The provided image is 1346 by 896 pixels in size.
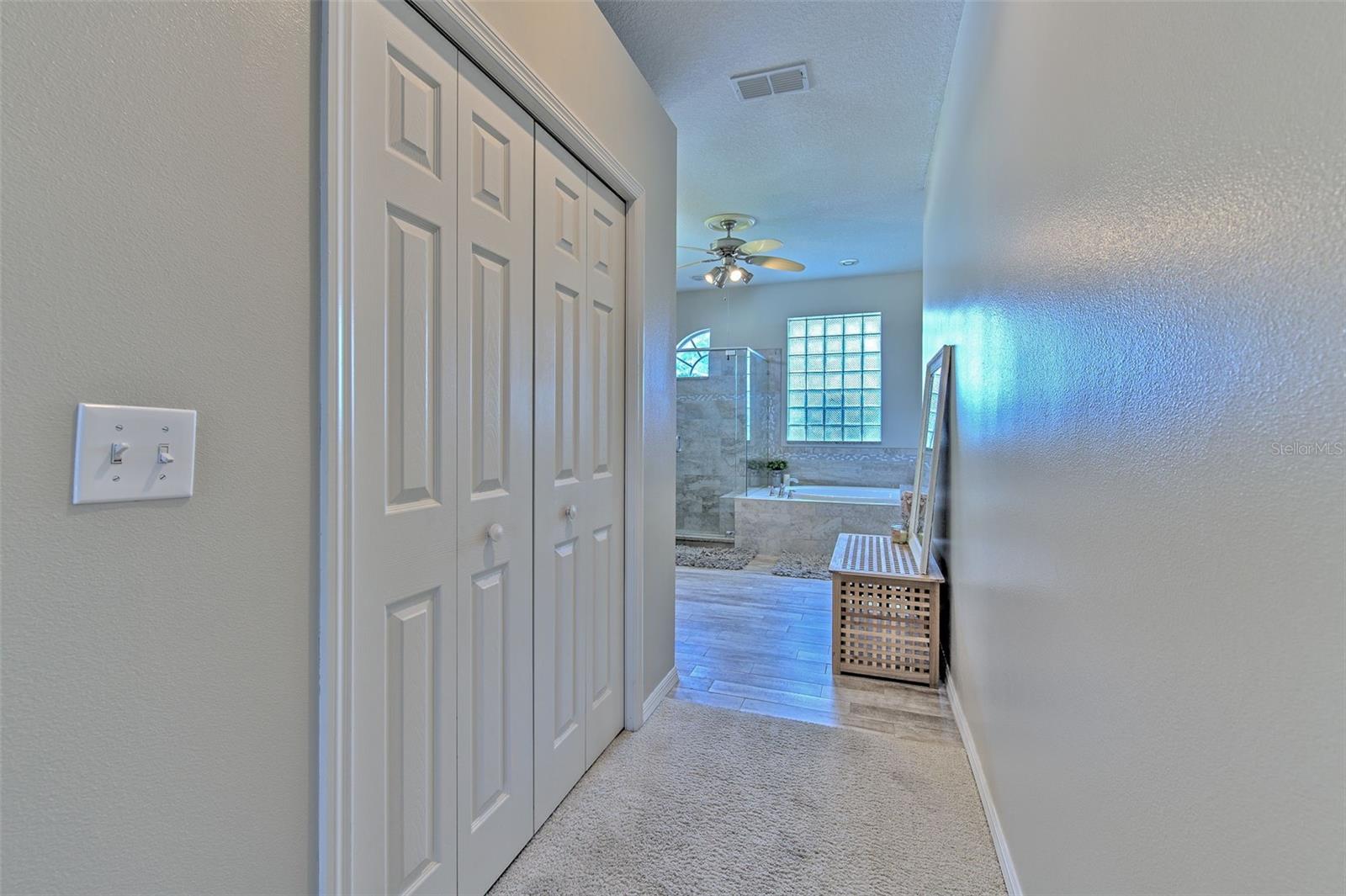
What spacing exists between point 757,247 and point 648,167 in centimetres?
201

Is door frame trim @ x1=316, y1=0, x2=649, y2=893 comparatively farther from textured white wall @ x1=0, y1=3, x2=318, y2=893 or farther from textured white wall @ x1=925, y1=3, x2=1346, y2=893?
textured white wall @ x1=925, y1=3, x2=1346, y2=893

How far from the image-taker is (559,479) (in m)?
1.75

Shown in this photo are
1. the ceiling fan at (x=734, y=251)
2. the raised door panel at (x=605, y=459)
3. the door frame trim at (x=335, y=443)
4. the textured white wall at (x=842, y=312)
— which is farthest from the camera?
the textured white wall at (x=842, y=312)

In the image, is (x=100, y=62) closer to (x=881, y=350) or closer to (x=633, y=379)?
(x=633, y=379)

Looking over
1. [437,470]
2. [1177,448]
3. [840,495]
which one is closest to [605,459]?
[437,470]

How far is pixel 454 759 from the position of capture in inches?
51.3

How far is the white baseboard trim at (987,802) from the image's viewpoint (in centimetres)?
141

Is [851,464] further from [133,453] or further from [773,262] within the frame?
[133,453]

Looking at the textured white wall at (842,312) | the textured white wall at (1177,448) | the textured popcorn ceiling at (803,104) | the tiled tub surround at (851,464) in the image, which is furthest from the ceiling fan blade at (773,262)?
the textured white wall at (1177,448)

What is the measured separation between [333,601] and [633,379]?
134 cm

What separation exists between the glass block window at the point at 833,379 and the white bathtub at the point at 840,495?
56 cm

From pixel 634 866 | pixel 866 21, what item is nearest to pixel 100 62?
pixel 634 866

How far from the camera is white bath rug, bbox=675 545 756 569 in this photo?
15.9 feet

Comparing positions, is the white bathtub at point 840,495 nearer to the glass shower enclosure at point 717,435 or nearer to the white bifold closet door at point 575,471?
the glass shower enclosure at point 717,435
